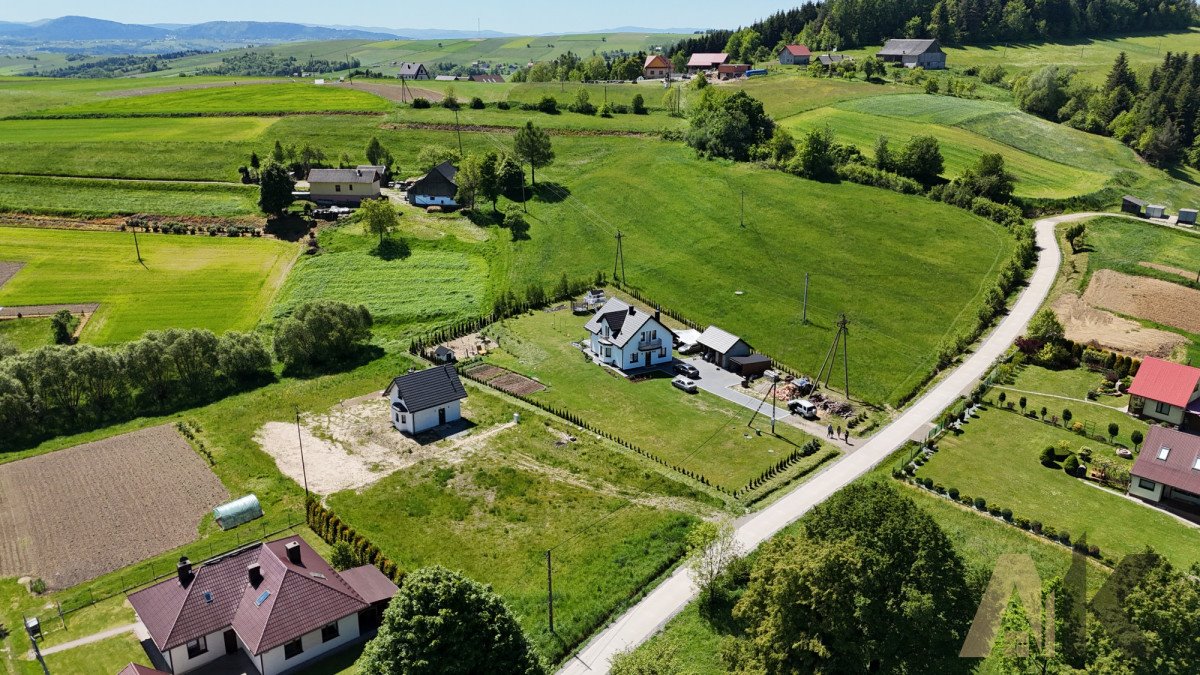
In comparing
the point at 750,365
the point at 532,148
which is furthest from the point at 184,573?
the point at 532,148

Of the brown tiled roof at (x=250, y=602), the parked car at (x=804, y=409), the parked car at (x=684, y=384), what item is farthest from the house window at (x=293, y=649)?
the parked car at (x=804, y=409)

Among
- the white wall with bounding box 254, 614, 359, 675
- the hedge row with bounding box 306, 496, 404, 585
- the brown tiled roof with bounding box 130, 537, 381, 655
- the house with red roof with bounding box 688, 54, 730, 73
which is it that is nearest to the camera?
the brown tiled roof with bounding box 130, 537, 381, 655

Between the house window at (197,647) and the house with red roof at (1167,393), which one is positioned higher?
the house with red roof at (1167,393)

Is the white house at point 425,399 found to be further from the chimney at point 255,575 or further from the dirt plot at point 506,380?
the chimney at point 255,575

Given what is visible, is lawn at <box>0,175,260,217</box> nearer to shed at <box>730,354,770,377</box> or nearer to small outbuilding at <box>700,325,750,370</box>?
small outbuilding at <box>700,325,750,370</box>

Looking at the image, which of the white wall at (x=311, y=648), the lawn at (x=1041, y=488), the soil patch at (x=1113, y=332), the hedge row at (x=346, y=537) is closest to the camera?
the white wall at (x=311, y=648)

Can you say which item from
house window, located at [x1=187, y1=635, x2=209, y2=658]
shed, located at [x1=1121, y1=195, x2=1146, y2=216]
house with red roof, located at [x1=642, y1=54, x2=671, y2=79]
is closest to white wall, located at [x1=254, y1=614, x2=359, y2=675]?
house window, located at [x1=187, y1=635, x2=209, y2=658]

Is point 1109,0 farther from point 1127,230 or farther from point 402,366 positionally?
point 402,366
